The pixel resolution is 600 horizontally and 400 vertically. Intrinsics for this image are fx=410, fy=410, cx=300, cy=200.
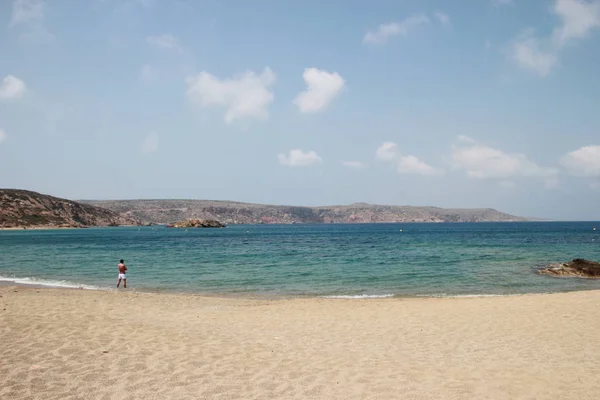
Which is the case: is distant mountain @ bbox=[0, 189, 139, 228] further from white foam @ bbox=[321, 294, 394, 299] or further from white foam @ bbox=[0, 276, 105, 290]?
white foam @ bbox=[321, 294, 394, 299]

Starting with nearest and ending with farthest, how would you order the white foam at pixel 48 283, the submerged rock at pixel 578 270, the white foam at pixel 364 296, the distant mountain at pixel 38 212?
1. the white foam at pixel 364 296
2. the white foam at pixel 48 283
3. the submerged rock at pixel 578 270
4. the distant mountain at pixel 38 212

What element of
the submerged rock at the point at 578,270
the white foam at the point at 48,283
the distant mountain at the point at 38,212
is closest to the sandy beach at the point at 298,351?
the white foam at the point at 48,283

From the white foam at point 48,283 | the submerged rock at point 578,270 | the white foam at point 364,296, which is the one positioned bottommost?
the white foam at point 48,283

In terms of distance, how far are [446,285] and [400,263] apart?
12.9 meters

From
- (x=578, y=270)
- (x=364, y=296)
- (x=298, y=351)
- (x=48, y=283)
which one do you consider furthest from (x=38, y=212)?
(x=298, y=351)

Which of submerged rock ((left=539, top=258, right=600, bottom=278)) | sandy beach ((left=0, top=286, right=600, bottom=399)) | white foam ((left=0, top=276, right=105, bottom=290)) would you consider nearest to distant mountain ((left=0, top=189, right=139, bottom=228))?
white foam ((left=0, top=276, right=105, bottom=290))

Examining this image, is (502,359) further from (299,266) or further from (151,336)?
(299,266)

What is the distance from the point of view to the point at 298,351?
10391 mm

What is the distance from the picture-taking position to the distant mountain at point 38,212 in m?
146

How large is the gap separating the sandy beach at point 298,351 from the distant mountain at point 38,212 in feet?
512

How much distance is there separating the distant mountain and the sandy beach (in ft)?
512

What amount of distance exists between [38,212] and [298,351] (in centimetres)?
17880

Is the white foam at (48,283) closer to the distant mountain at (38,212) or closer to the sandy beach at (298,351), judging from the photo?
the sandy beach at (298,351)

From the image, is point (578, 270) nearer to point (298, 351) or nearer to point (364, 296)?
point (364, 296)
